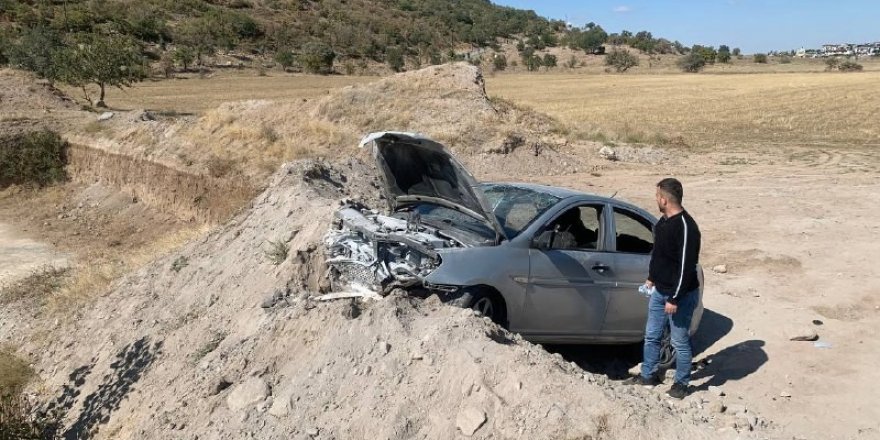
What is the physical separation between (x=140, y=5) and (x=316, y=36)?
2279 centimetres

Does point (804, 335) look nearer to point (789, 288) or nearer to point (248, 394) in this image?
point (789, 288)

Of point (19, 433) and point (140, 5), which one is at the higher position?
point (140, 5)

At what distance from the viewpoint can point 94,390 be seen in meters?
7.92

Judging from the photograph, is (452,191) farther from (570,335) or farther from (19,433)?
(19,433)

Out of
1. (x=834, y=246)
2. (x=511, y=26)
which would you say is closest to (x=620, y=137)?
(x=834, y=246)

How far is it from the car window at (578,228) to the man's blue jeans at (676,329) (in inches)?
34.4

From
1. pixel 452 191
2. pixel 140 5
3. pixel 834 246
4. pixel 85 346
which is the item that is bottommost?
pixel 85 346

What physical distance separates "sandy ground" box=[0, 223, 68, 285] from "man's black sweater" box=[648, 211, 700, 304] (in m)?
13.6

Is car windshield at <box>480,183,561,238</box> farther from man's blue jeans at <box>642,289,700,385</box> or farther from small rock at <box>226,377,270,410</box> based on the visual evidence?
small rock at <box>226,377,270,410</box>

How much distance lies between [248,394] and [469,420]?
2.03m

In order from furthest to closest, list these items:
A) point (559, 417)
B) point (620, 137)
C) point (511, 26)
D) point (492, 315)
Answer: point (511, 26) < point (620, 137) < point (492, 315) < point (559, 417)

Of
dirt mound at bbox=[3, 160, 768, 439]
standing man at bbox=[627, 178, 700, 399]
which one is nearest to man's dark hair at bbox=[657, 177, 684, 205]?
standing man at bbox=[627, 178, 700, 399]

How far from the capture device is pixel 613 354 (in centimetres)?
742

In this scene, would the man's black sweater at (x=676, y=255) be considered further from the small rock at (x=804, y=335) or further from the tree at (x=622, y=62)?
the tree at (x=622, y=62)
